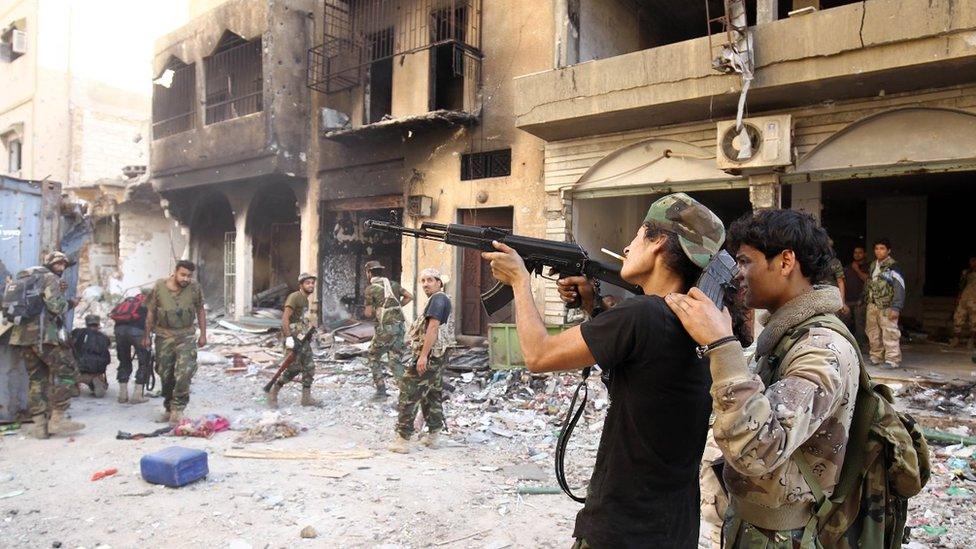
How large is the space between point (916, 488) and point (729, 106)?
6.56 m

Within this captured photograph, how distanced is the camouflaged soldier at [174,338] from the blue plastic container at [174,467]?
184cm

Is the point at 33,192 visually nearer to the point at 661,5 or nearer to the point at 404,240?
the point at 404,240

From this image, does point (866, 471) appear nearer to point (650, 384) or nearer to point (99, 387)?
point (650, 384)

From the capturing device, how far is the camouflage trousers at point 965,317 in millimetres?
9212

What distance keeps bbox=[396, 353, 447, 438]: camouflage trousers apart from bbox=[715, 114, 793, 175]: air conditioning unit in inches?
172

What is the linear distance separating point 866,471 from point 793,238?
0.67m

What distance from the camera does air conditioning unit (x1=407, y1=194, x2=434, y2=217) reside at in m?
10.9

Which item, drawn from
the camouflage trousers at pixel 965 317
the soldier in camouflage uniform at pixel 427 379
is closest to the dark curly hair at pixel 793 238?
the soldier in camouflage uniform at pixel 427 379

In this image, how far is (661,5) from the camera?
33.1ft

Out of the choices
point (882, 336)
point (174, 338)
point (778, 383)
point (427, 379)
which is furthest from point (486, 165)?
point (778, 383)

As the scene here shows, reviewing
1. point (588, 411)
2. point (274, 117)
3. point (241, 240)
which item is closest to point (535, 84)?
point (588, 411)

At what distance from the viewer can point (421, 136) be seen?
36.6 ft

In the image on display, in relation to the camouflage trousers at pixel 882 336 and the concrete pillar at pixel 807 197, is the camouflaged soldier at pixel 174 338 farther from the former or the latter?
the camouflage trousers at pixel 882 336

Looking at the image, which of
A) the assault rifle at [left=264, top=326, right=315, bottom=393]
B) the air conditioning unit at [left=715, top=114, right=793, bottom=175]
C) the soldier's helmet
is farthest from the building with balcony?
the air conditioning unit at [left=715, top=114, right=793, bottom=175]
